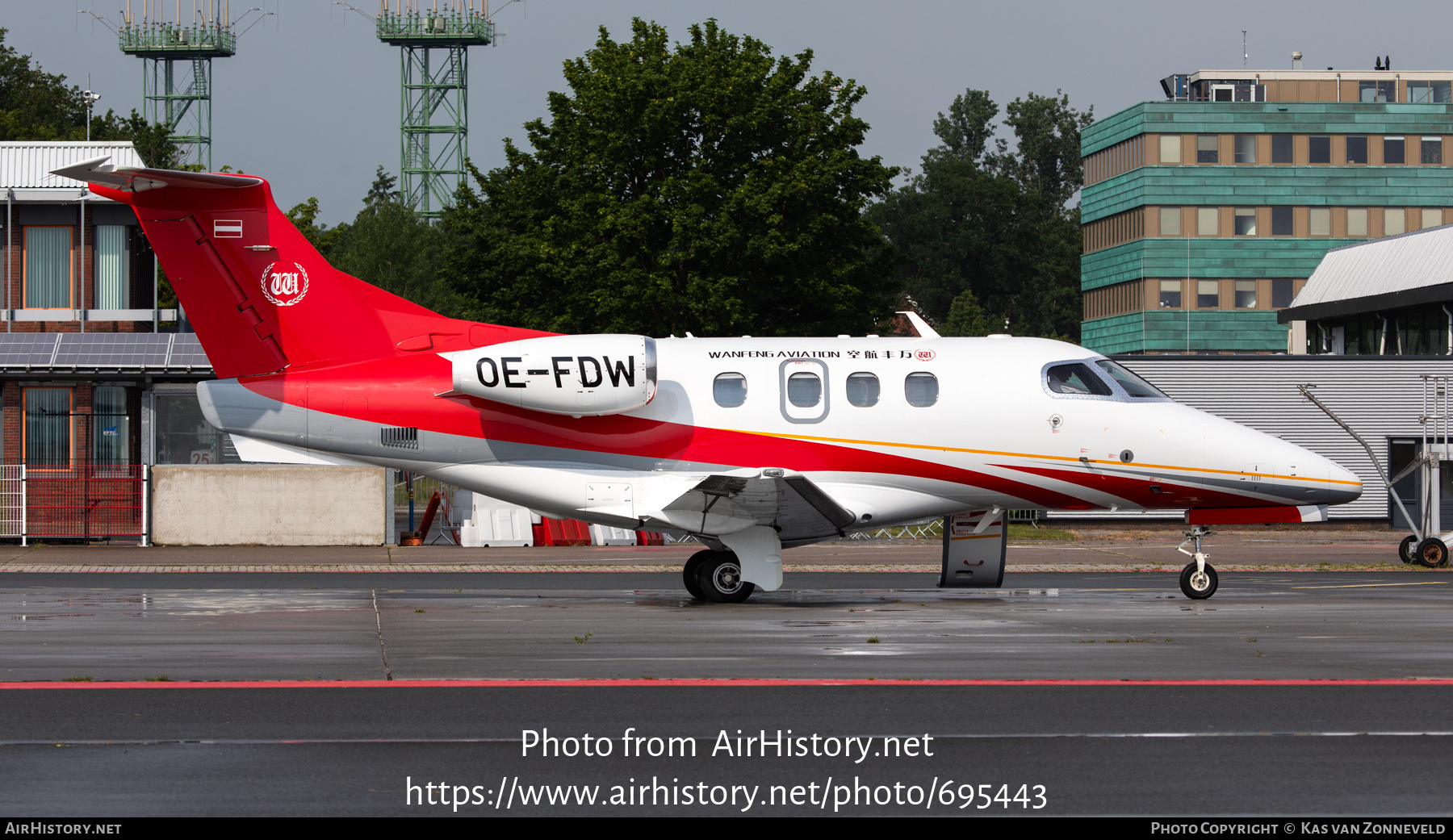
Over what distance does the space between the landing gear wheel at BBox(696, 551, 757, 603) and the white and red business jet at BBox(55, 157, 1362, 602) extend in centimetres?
3

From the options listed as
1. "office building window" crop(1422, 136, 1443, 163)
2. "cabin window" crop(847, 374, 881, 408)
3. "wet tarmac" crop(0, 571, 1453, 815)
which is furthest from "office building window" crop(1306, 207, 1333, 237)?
"cabin window" crop(847, 374, 881, 408)

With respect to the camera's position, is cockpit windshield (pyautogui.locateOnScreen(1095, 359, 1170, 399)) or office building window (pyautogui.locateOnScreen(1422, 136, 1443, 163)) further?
office building window (pyautogui.locateOnScreen(1422, 136, 1443, 163))

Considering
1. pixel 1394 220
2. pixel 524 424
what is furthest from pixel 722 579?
pixel 1394 220

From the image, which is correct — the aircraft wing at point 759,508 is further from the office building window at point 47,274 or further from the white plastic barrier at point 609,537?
the office building window at point 47,274

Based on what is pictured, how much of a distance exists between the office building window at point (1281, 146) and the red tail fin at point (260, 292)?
84556 millimetres

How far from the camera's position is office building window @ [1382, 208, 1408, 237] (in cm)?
9175

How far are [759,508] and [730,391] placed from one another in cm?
159

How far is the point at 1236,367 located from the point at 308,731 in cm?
2949

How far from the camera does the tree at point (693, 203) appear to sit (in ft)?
121

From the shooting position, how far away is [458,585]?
20625 mm

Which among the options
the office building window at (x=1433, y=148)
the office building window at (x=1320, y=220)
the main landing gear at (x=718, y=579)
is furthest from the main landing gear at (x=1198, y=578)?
the office building window at (x=1433, y=148)

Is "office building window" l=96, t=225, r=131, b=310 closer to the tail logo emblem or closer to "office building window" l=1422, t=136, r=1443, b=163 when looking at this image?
the tail logo emblem
